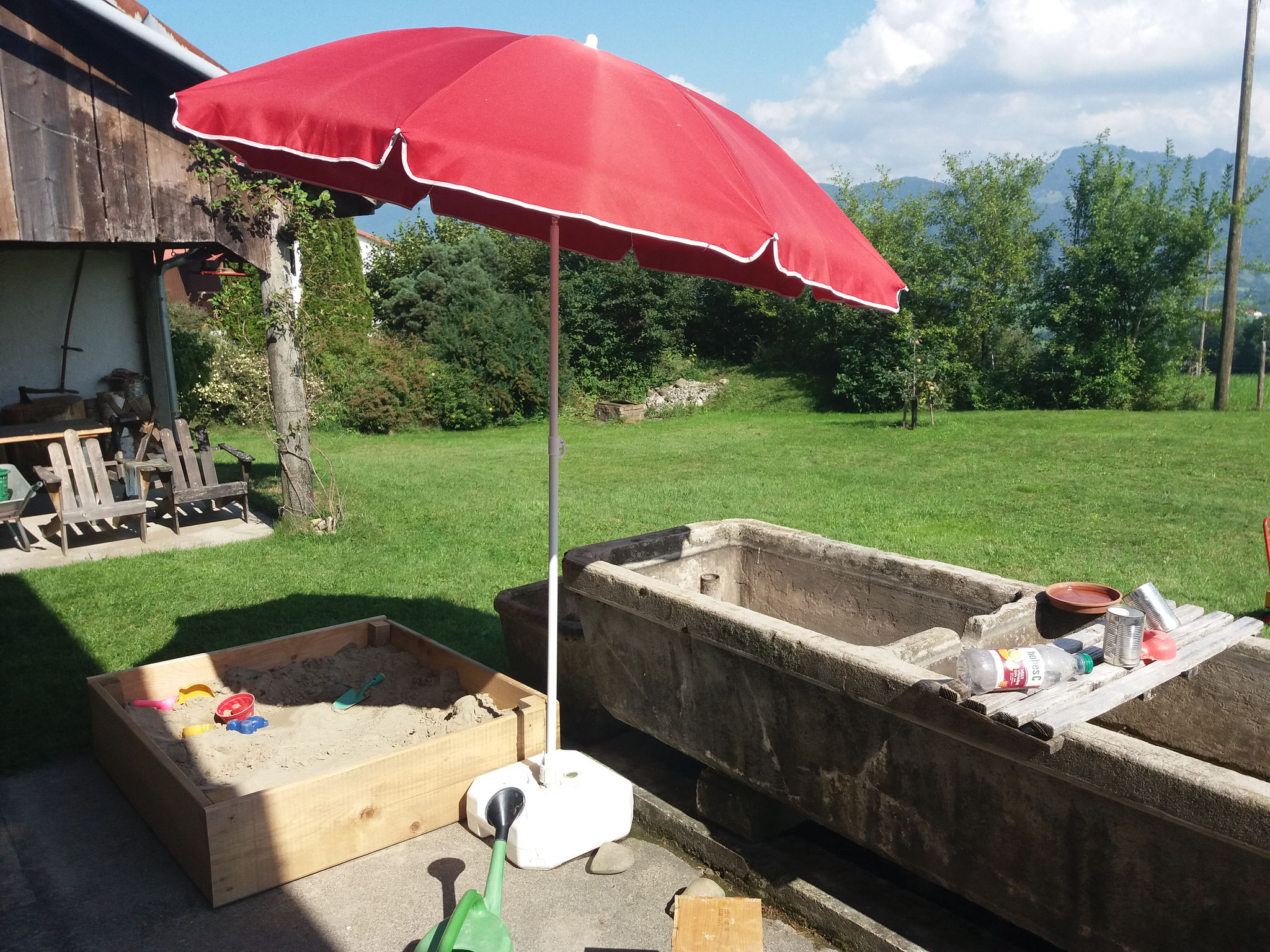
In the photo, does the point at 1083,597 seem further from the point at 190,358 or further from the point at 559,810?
the point at 190,358

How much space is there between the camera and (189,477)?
884 cm

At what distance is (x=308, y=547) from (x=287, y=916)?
511cm

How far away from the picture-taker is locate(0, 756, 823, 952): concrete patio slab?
3.06 meters

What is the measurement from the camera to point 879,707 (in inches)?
112

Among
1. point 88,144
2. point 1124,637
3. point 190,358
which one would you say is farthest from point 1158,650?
point 190,358

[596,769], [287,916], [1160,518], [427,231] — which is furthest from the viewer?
[427,231]

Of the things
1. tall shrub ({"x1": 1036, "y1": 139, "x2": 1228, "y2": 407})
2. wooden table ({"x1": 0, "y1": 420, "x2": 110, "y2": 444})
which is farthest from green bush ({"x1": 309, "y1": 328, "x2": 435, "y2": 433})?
tall shrub ({"x1": 1036, "y1": 139, "x2": 1228, "y2": 407})

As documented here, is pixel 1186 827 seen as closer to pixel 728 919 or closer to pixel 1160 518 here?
pixel 728 919

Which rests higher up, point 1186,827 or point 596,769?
point 1186,827

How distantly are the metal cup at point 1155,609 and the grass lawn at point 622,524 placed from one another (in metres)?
3.59

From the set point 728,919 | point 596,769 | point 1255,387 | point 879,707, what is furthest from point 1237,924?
point 1255,387

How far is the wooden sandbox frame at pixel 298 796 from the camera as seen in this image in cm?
322

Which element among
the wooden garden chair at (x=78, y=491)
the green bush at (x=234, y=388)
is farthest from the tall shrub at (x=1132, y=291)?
the wooden garden chair at (x=78, y=491)

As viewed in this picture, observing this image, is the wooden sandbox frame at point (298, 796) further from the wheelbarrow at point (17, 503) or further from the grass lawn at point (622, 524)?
the wheelbarrow at point (17, 503)
